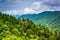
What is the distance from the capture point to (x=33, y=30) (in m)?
179

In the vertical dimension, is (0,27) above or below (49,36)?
above

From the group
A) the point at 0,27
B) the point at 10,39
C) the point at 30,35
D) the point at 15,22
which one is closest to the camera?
the point at 10,39

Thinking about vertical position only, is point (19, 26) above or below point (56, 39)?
above

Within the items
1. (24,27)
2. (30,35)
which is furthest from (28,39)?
(24,27)

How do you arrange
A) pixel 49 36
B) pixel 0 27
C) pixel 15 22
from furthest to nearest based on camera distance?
pixel 15 22 → pixel 49 36 → pixel 0 27

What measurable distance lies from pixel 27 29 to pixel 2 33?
47810mm

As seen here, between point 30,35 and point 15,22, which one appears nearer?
point 30,35

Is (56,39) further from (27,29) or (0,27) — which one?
(0,27)

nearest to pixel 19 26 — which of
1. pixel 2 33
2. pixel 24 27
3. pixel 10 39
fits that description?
pixel 24 27

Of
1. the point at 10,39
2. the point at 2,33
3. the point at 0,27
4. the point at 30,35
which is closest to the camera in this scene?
the point at 10,39

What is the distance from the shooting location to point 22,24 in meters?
182

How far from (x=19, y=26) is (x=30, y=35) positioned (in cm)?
1883

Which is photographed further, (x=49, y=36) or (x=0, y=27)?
(x=49, y=36)

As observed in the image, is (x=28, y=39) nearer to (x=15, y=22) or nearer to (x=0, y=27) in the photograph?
(x=0, y=27)
